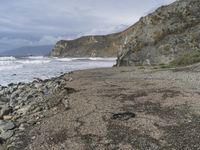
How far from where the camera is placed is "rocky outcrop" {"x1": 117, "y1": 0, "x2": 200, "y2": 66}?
35.2 metres

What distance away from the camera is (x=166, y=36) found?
37844 millimetres

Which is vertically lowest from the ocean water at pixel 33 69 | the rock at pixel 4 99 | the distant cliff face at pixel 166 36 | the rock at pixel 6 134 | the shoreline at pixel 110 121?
the ocean water at pixel 33 69

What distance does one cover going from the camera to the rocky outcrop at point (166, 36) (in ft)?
116

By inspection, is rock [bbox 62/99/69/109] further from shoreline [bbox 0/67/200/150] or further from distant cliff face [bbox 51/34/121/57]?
distant cliff face [bbox 51/34/121/57]

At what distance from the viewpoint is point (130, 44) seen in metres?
40.2

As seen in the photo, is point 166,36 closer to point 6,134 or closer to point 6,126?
point 6,126

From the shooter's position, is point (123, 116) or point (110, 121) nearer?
point (110, 121)

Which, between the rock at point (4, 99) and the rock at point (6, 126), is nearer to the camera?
the rock at point (6, 126)

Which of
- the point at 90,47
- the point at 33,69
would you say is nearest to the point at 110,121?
the point at 33,69

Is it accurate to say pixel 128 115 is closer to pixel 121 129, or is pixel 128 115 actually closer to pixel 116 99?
pixel 121 129

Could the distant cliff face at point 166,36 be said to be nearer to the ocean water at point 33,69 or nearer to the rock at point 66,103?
the ocean water at point 33,69

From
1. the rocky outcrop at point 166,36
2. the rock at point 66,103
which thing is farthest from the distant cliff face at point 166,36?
the rock at point 66,103

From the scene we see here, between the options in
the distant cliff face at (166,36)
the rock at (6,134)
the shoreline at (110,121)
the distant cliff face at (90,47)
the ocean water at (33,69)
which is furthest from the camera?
the distant cliff face at (90,47)

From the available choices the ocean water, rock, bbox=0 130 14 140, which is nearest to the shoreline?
rock, bbox=0 130 14 140
